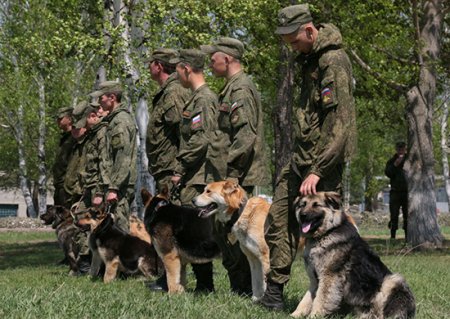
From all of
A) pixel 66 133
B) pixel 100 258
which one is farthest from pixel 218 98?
pixel 66 133

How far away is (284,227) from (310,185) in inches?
24.8

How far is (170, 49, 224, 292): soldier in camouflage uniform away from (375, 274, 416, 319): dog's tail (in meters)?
2.44

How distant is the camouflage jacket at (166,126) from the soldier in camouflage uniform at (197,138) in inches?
25.3

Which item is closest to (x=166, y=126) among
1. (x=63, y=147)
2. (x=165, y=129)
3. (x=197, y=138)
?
(x=165, y=129)

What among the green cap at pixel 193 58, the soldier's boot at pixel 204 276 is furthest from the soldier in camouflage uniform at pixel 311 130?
the green cap at pixel 193 58

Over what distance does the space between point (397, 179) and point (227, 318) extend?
1510cm

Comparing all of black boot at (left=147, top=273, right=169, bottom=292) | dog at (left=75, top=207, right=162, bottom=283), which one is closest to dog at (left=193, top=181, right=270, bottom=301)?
black boot at (left=147, top=273, right=169, bottom=292)

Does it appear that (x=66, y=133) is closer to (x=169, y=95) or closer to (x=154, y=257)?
(x=154, y=257)

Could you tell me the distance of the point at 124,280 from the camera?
10.5m

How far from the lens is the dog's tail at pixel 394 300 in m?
6.51

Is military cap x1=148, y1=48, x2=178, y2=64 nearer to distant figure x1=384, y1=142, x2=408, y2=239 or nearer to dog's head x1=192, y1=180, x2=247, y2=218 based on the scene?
dog's head x1=192, y1=180, x2=247, y2=218

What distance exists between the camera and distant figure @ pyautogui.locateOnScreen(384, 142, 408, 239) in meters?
20.4

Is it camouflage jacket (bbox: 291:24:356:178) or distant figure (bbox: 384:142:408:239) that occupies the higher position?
camouflage jacket (bbox: 291:24:356:178)

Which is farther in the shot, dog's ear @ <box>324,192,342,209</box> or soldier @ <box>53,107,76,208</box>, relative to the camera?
soldier @ <box>53,107,76,208</box>
